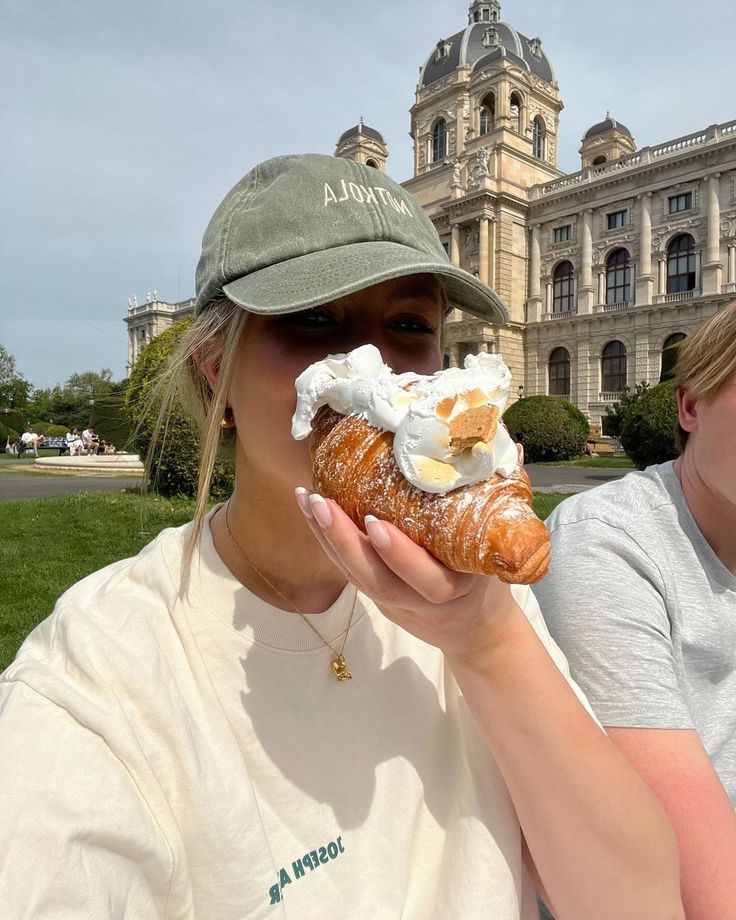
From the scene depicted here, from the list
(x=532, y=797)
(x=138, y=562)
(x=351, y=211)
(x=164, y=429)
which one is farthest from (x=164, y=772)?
(x=351, y=211)

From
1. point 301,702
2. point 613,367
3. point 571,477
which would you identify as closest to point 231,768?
point 301,702

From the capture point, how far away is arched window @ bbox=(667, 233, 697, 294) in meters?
31.9

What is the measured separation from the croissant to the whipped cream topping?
2 cm

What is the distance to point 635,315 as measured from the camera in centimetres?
3341

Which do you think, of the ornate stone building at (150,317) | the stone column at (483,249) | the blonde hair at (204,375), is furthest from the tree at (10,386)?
the blonde hair at (204,375)

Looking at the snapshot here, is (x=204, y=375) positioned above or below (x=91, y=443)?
above

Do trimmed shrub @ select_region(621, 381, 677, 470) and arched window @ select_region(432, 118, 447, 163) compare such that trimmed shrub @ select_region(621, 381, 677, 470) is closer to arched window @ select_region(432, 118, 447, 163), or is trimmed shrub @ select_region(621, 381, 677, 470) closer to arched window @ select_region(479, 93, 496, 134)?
arched window @ select_region(479, 93, 496, 134)

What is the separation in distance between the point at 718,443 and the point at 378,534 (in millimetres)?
1258

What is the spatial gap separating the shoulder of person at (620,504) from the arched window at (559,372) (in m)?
36.7

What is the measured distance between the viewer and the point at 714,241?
30.5 m

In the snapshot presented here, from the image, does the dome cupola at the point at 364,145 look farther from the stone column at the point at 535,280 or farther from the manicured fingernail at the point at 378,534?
the manicured fingernail at the point at 378,534

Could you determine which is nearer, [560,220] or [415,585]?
[415,585]

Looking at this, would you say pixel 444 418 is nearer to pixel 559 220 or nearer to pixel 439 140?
pixel 559 220

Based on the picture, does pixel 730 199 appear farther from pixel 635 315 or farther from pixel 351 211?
pixel 351 211
